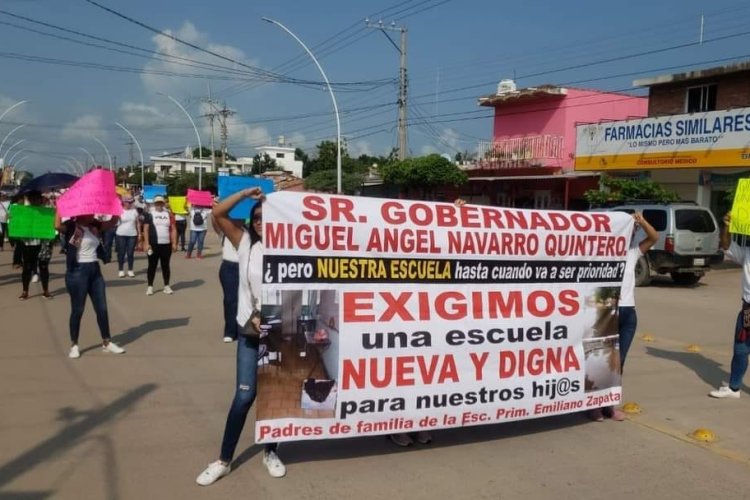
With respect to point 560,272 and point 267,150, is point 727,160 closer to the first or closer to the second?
point 560,272

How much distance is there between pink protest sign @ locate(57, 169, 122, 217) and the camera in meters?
6.96

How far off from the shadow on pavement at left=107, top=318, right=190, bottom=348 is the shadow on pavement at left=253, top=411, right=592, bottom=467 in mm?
3903

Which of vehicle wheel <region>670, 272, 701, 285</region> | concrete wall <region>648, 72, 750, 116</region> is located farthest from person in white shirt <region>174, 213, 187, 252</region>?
concrete wall <region>648, 72, 750, 116</region>

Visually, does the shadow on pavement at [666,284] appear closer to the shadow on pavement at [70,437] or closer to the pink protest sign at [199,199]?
the pink protest sign at [199,199]

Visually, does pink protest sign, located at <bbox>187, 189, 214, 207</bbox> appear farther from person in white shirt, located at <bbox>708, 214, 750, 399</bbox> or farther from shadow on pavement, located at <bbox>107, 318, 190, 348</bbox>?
person in white shirt, located at <bbox>708, 214, 750, 399</bbox>

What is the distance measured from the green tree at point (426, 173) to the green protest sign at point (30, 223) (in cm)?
2169

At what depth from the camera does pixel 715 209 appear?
21281mm

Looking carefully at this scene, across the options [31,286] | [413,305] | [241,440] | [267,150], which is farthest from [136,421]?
[267,150]

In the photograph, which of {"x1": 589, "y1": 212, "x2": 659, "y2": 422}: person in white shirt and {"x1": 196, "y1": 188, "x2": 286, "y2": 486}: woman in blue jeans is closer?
{"x1": 196, "y1": 188, "x2": 286, "y2": 486}: woman in blue jeans

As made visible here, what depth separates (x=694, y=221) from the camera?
15000 mm

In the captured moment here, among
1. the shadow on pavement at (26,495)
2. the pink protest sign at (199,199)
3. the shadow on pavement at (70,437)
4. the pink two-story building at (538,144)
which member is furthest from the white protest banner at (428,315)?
the pink two-story building at (538,144)

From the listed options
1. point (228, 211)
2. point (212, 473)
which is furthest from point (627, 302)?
point (212, 473)

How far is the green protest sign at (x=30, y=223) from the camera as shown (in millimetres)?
11273

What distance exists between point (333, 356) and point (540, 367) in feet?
5.50
